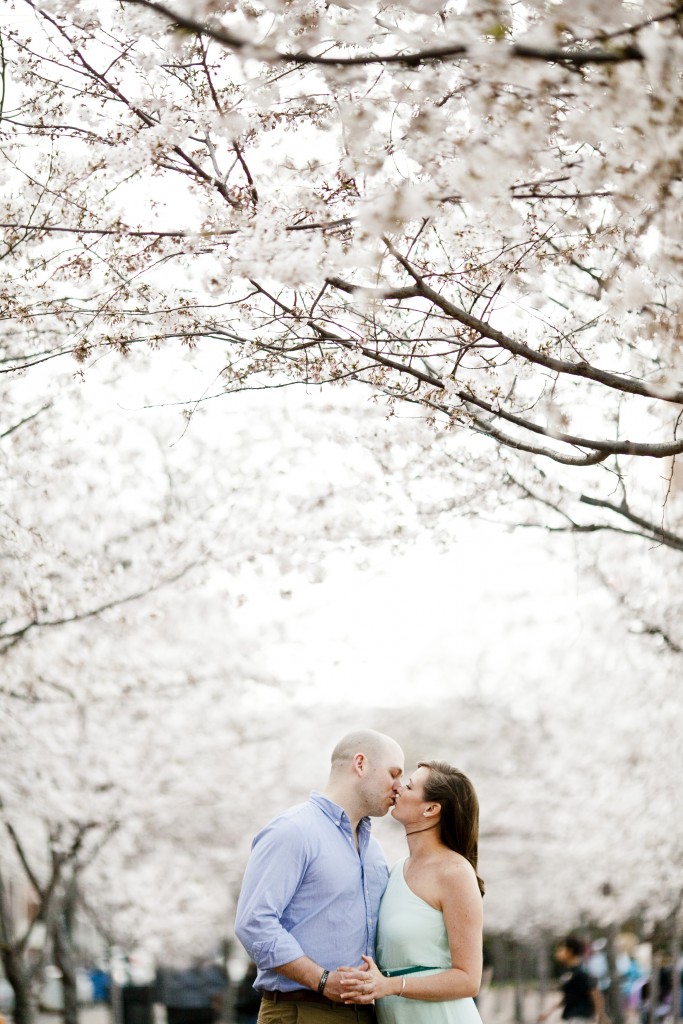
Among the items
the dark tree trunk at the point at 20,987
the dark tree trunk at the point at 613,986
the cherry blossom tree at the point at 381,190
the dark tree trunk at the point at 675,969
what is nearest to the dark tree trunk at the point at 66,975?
the dark tree trunk at the point at 20,987

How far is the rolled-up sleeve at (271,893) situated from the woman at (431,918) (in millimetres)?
266

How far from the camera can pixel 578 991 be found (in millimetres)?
14672

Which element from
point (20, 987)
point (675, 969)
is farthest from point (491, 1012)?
point (20, 987)

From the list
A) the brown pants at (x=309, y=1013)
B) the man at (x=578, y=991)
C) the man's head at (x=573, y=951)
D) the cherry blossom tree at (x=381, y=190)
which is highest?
the cherry blossom tree at (x=381, y=190)

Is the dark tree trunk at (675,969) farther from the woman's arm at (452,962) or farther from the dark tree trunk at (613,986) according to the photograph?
the woman's arm at (452,962)

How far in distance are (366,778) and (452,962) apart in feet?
2.37

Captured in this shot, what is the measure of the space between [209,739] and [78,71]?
12801 mm

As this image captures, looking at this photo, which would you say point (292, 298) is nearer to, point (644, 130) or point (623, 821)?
point (644, 130)

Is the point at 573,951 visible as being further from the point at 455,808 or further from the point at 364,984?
the point at 364,984

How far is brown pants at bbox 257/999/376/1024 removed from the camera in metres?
4.10

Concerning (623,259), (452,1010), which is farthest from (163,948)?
(623,259)

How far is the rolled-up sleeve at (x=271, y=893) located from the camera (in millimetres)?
3996

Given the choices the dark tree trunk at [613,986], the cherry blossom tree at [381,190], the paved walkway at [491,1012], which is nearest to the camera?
the cherry blossom tree at [381,190]

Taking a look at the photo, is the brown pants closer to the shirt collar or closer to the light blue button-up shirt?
the light blue button-up shirt
